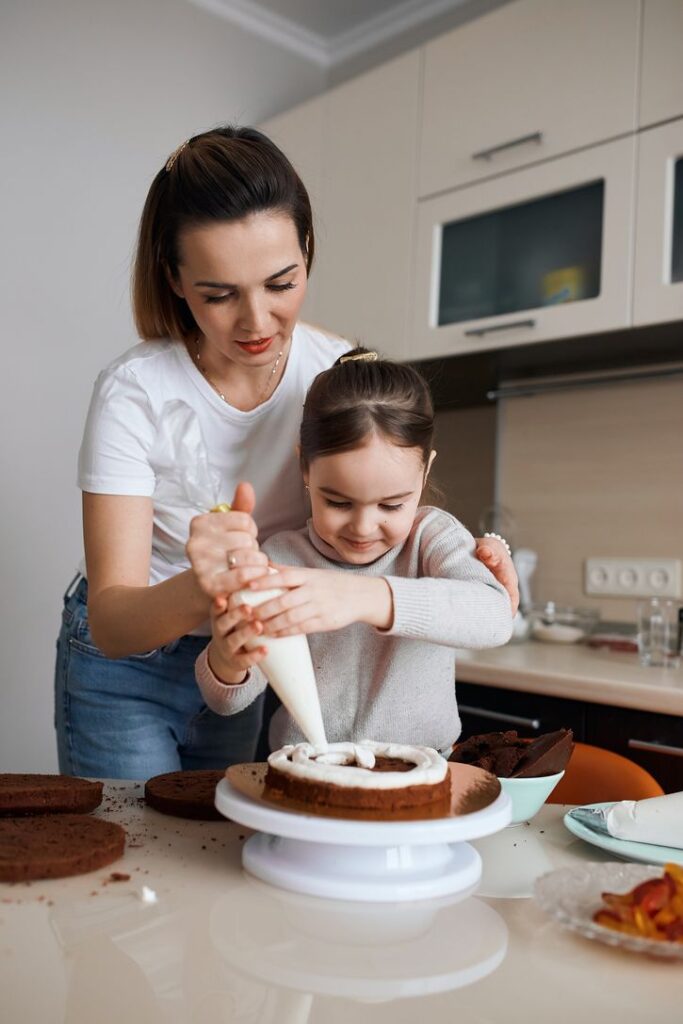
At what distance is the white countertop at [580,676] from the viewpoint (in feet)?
5.65

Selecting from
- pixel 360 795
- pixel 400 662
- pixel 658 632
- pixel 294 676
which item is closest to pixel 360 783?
pixel 360 795

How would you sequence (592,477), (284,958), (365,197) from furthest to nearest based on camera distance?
(365,197) < (592,477) < (284,958)

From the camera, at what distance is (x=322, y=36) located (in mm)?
3303

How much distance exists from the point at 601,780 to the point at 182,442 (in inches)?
27.1

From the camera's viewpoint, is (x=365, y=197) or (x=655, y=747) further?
(x=365, y=197)

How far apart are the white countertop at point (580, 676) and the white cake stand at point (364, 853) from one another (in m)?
1.01

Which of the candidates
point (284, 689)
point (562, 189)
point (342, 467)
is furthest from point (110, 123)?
point (284, 689)

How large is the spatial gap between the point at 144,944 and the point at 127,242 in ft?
8.47

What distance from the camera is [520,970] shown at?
0.62 meters

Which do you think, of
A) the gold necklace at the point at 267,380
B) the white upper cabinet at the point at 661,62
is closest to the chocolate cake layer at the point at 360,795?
the gold necklace at the point at 267,380

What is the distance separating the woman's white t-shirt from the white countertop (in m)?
0.71

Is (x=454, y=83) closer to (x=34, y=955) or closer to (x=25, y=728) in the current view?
(x=25, y=728)

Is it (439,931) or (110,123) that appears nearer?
(439,931)

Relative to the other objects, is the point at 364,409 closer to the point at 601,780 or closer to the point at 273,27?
the point at 601,780
